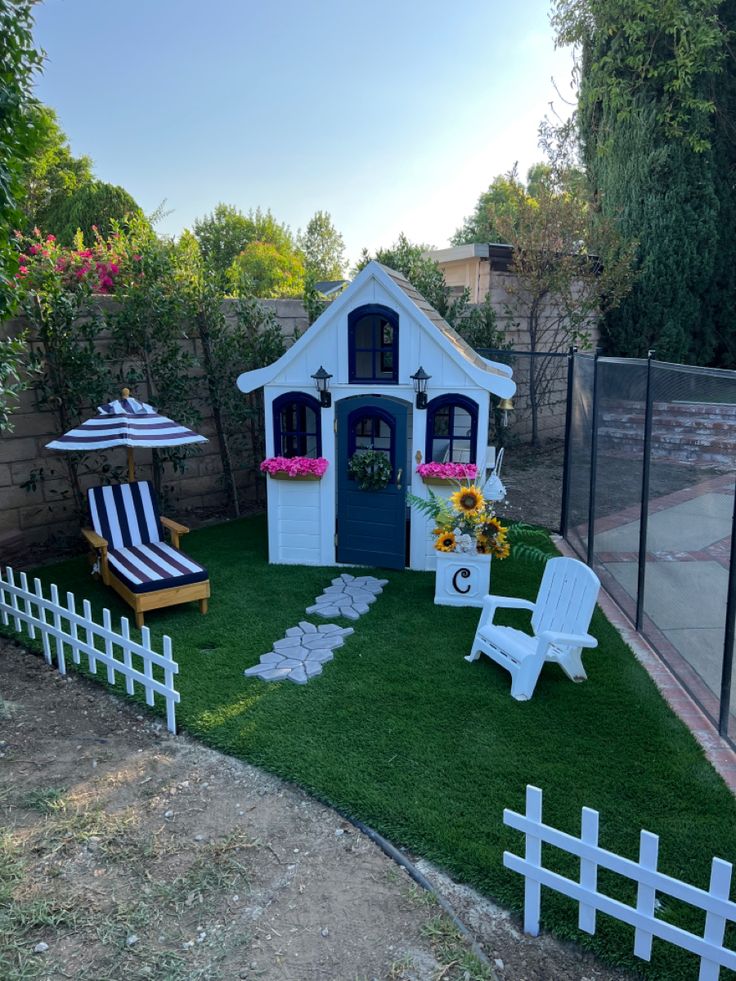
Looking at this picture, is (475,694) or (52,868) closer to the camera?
(52,868)

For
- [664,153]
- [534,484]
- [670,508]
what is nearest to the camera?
[670,508]

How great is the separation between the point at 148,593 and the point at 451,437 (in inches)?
133

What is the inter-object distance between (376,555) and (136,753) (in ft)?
11.8

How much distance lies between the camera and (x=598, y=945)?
2832mm

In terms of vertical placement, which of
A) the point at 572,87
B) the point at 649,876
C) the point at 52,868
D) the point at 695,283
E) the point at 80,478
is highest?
the point at 572,87

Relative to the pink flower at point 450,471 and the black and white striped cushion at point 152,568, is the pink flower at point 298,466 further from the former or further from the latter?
the black and white striped cushion at point 152,568

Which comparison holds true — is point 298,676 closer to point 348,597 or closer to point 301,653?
point 301,653

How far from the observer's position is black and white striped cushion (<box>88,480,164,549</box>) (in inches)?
267

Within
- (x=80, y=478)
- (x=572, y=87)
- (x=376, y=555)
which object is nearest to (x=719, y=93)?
(x=572, y=87)

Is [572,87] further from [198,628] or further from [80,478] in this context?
[198,628]

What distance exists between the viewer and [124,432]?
636cm

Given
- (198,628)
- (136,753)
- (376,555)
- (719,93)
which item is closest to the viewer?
(136,753)

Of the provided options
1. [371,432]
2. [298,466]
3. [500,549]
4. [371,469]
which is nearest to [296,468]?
[298,466]

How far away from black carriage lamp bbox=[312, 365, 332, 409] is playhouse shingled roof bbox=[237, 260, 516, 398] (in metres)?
0.35
